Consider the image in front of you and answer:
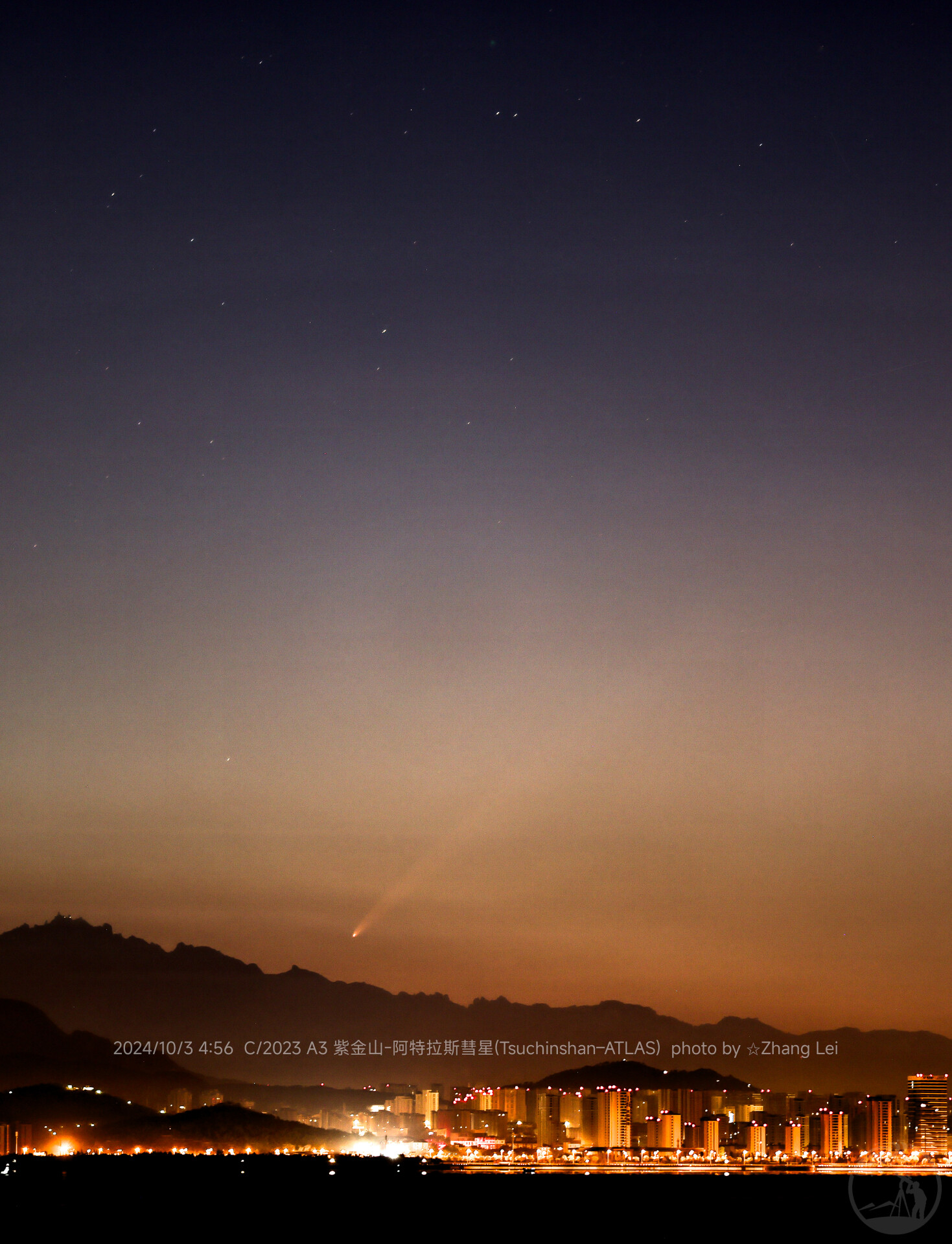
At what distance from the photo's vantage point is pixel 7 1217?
10575cm

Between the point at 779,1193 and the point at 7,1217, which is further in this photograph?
the point at 779,1193

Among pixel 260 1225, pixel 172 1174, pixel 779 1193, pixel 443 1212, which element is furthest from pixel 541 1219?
pixel 172 1174

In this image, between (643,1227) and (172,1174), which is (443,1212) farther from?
(172,1174)

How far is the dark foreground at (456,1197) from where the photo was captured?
4540 inches

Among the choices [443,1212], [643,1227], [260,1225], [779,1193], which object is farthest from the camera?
[779,1193]

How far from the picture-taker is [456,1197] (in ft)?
465

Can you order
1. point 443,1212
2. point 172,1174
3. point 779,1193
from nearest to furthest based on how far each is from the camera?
point 443,1212 < point 779,1193 < point 172,1174

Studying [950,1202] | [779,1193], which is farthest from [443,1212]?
[950,1202]

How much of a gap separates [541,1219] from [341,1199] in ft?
90.9

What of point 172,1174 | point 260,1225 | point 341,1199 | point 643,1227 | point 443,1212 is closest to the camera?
point 260,1225

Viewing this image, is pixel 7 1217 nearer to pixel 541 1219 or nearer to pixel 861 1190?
pixel 541 1219

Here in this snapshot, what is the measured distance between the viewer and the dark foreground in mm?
115312

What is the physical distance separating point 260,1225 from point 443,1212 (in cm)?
2250

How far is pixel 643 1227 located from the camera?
11219cm
